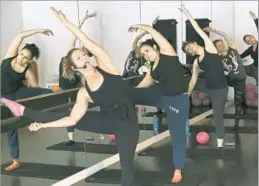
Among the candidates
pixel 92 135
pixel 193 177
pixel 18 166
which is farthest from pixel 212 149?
pixel 18 166

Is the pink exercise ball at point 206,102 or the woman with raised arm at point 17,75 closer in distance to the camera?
the woman with raised arm at point 17,75

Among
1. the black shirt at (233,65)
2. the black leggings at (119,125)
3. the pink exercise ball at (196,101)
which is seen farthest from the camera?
the pink exercise ball at (196,101)

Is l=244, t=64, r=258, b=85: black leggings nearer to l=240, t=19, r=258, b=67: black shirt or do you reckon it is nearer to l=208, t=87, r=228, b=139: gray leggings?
l=240, t=19, r=258, b=67: black shirt

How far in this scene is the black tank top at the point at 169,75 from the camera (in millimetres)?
4215

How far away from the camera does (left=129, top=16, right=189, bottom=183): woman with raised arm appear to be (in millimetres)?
4223

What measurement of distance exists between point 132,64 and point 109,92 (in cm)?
237

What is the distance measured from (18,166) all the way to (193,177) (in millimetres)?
1750

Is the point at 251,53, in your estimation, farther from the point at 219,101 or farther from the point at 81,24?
the point at 81,24

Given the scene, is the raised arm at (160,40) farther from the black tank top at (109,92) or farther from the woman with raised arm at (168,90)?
the black tank top at (109,92)

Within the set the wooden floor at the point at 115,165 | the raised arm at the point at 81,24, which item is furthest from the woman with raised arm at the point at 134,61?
the wooden floor at the point at 115,165

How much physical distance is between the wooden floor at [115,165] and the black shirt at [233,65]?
3.40 feet

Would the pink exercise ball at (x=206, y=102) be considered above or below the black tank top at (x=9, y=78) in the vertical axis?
below

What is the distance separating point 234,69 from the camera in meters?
6.44

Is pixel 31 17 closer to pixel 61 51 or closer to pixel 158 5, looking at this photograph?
pixel 61 51
